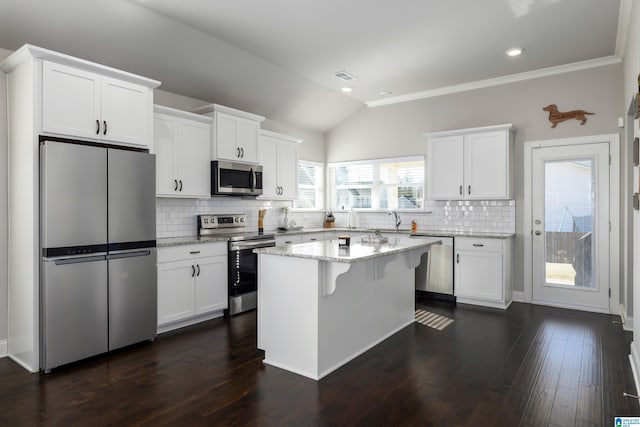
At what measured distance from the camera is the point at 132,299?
350 centimetres

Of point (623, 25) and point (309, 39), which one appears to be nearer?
point (623, 25)

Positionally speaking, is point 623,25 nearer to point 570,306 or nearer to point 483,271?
point 483,271

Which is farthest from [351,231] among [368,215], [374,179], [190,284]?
[190,284]

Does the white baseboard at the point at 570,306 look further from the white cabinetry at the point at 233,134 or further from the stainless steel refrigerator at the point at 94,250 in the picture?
the stainless steel refrigerator at the point at 94,250

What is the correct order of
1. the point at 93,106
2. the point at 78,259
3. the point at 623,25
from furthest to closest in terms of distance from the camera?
the point at 623,25, the point at 93,106, the point at 78,259

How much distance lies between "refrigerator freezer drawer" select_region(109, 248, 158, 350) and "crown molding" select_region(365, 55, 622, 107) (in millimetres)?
4385

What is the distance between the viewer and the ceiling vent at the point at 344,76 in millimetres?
5234

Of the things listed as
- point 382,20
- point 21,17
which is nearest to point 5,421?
point 21,17

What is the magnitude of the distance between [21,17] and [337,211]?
501 centimetres

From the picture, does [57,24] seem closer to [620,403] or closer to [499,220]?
[620,403]

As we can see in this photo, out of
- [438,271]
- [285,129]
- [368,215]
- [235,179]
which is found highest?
[285,129]

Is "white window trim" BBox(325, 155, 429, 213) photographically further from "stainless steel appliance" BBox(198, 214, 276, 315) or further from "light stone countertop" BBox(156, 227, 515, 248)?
"stainless steel appliance" BBox(198, 214, 276, 315)

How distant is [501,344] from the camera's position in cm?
363

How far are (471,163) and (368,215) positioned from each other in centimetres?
198
